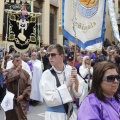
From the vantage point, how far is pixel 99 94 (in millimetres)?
2416

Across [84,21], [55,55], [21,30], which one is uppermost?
[21,30]

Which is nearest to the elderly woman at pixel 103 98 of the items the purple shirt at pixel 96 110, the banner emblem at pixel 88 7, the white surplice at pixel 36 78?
the purple shirt at pixel 96 110

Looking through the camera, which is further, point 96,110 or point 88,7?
point 88,7

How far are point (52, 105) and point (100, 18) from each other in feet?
4.82

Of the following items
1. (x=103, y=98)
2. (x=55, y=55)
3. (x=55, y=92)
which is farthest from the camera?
(x=55, y=55)

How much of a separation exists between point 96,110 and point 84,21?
6.48 feet

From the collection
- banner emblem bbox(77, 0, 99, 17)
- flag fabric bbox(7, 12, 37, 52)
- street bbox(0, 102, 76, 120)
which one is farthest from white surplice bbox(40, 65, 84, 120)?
street bbox(0, 102, 76, 120)

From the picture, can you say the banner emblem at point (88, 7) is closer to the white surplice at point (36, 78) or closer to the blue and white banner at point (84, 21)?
the blue and white banner at point (84, 21)

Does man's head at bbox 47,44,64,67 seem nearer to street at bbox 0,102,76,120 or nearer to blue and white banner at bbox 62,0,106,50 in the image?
blue and white banner at bbox 62,0,106,50

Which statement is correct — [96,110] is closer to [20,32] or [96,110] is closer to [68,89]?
[68,89]

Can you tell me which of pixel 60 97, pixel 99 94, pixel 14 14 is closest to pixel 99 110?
pixel 99 94

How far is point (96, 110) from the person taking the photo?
230cm

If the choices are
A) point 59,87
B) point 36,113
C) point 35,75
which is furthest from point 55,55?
point 35,75

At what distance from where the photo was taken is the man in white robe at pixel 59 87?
3.50 meters
